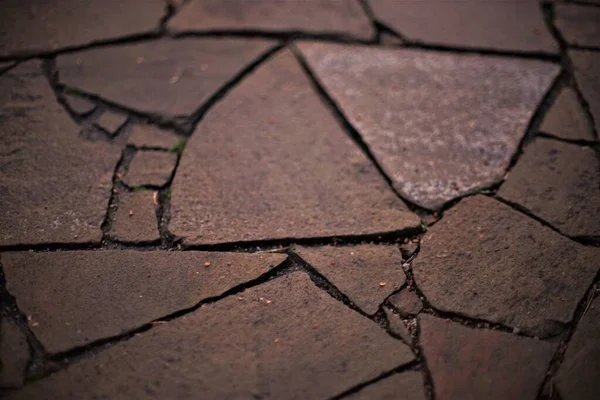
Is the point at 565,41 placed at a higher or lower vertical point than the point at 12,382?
higher

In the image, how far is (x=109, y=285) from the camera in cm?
149

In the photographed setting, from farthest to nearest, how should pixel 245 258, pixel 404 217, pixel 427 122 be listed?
1. pixel 427 122
2. pixel 404 217
3. pixel 245 258

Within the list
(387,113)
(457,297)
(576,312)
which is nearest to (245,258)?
(457,297)

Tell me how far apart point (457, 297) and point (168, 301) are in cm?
87

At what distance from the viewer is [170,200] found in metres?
1.71

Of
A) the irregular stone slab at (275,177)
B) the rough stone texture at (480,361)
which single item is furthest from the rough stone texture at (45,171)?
the rough stone texture at (480,361)

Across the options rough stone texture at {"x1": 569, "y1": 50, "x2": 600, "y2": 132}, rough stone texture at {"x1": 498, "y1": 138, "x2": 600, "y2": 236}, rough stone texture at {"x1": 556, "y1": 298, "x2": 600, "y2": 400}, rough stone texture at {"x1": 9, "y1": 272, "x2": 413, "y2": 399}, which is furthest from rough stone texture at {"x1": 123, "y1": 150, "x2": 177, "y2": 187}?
rough stone texture at {"x1": 569, "y1": 50, "x2": 600, "y2": 132}

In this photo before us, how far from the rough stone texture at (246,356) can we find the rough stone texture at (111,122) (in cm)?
84

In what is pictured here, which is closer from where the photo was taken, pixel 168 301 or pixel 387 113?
pixel 168 301

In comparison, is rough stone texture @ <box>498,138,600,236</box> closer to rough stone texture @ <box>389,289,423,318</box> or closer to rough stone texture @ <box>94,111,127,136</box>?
rough stone texture @ <box>389,289,423,318</box>

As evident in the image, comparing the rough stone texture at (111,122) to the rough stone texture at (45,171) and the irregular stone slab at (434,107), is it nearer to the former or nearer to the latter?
the rough stone texture at (45,171)

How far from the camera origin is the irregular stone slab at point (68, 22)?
7.08 ft

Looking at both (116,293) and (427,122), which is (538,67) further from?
(116,293)

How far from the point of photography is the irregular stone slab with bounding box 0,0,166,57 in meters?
2.16
